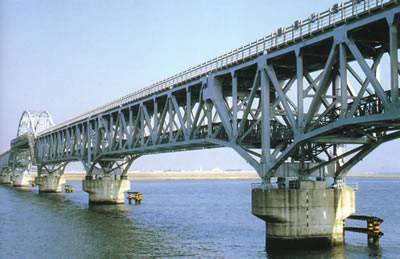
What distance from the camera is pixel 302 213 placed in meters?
39.1

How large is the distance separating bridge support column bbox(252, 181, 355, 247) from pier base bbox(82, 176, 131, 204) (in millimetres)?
52905

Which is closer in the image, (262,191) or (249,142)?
(262,191)

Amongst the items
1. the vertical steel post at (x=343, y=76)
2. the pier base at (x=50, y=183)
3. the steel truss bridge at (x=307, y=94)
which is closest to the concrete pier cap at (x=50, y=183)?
the pier base at (x=50, y=183)

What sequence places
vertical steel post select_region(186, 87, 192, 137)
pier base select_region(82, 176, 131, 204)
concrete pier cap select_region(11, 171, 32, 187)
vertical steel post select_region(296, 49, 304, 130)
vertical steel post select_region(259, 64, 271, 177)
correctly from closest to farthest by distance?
vertical steel post select_region(296, 49, 304, 130) < vertical steel post select_region(259, 64, 271, 177) < vertical steel post select_region(186, 87, 192, 137) < pier base select_region(82, 176, 131, 204) < concrete pier cap select_region(11, 171, 32, 187)

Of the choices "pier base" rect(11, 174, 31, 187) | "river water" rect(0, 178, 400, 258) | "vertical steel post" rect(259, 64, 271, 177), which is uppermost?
"vertical steel post" rect(259, 64, 271, 177)

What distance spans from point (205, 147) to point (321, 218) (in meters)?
20.1

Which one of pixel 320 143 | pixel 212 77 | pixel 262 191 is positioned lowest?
pixel 262 191

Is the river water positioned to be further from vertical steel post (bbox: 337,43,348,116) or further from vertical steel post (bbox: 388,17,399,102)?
vertical steel post (bbox: 388,17,399,102)

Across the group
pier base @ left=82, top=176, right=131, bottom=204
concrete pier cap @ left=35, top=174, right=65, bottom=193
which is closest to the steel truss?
pier base @ left=82, top=176, right=131, bottom=204

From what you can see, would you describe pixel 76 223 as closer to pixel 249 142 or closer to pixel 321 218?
pixel 249 142

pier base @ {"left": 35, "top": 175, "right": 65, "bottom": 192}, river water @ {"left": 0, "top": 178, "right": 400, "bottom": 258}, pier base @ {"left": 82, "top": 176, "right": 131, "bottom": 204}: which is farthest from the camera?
pier base @ {"left": 35, "top": 175, "right": 65, "bottom": 192}

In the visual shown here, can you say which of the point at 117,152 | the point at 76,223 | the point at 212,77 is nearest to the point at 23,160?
the point at 117,152

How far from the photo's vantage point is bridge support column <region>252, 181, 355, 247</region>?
128 ft

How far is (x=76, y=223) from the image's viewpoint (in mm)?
62656
